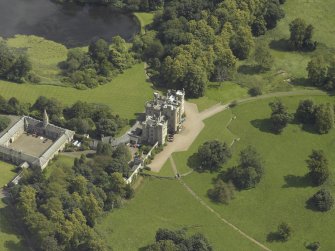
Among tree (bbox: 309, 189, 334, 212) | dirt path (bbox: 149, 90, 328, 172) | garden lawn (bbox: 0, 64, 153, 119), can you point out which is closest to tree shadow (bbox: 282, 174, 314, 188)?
tree (bbox: 309, 189, 334, 212)

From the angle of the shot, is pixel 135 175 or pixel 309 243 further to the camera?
pixel 135 175

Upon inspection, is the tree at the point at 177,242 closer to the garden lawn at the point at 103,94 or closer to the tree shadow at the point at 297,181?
the tree shadow at the point at 297,181

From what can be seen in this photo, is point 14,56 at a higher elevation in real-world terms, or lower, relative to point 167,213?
higher

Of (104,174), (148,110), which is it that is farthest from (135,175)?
(148,110)

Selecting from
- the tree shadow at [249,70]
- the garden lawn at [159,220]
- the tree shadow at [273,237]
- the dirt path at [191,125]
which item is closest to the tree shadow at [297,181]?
the tree shadow at [273,237]

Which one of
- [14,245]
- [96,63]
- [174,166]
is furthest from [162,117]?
[14,245]

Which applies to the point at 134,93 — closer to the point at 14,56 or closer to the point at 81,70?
the point at 81,70
